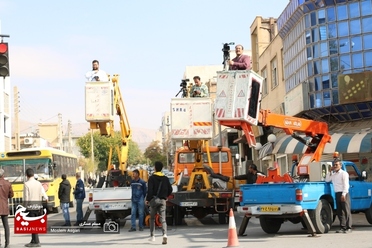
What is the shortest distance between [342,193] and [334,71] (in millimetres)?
13563

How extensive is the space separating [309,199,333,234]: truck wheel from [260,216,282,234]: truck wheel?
128cm

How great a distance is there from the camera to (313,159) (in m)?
18.4

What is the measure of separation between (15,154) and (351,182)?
55.5 feet

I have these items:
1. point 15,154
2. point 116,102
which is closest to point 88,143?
point 15,154

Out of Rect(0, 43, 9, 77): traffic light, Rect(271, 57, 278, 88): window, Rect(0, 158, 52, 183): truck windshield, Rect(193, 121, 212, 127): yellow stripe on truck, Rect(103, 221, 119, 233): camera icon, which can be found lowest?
Rect(103, 221, 119, 233): camera icon

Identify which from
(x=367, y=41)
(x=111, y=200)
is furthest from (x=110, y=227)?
(x=367, y=41)

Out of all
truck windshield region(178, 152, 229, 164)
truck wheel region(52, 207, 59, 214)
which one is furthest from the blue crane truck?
truck wheel region(52, 207, 59, 214)

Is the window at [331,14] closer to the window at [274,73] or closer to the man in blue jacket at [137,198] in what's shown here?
the window at [274,73]

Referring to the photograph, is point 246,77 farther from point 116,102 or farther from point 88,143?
point 88,143

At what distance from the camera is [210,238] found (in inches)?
623

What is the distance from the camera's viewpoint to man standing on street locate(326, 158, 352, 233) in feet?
52.3

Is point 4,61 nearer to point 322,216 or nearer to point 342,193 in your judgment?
point 322,216

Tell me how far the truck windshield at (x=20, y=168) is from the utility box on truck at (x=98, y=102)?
10.7 m

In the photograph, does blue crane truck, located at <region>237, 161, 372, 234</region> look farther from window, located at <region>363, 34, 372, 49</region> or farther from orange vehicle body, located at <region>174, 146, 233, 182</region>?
window, located at <region>363, 34, 372, 49</region>
